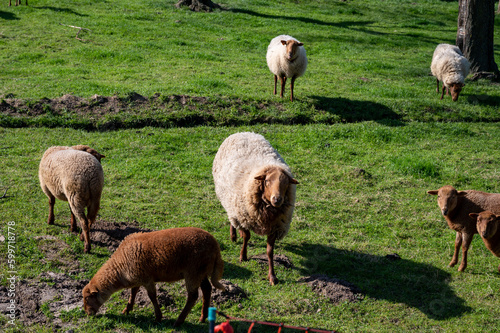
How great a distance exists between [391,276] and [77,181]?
489cm

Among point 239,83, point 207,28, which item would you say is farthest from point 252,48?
point 239,83

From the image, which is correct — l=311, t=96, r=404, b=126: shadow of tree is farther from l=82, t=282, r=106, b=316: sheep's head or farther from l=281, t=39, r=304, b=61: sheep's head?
l=82, t=282, r=106, b=316: sheep's head

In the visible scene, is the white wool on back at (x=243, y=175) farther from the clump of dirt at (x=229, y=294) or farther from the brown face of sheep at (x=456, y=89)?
the brown face of sheep at (x=456, y=89)

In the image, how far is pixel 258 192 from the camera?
6883 mm

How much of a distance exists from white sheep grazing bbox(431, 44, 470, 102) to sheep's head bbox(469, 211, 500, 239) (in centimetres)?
Result: 870

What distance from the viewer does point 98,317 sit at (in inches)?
229

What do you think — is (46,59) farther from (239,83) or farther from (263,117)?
(263,117)

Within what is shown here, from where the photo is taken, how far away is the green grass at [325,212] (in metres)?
6.17

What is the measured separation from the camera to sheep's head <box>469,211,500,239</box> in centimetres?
663

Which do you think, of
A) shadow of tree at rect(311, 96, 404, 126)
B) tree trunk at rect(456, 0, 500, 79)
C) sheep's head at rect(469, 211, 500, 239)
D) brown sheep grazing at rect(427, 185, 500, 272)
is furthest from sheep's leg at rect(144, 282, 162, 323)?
tree trunk at rect(456, 0, 500, 79)

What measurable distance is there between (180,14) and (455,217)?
18498 millimetres

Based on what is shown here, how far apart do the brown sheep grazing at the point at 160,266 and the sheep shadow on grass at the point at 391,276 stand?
81.3 inches

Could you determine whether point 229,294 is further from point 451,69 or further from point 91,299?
point 451,69

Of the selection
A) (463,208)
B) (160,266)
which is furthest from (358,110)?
(160,266)
